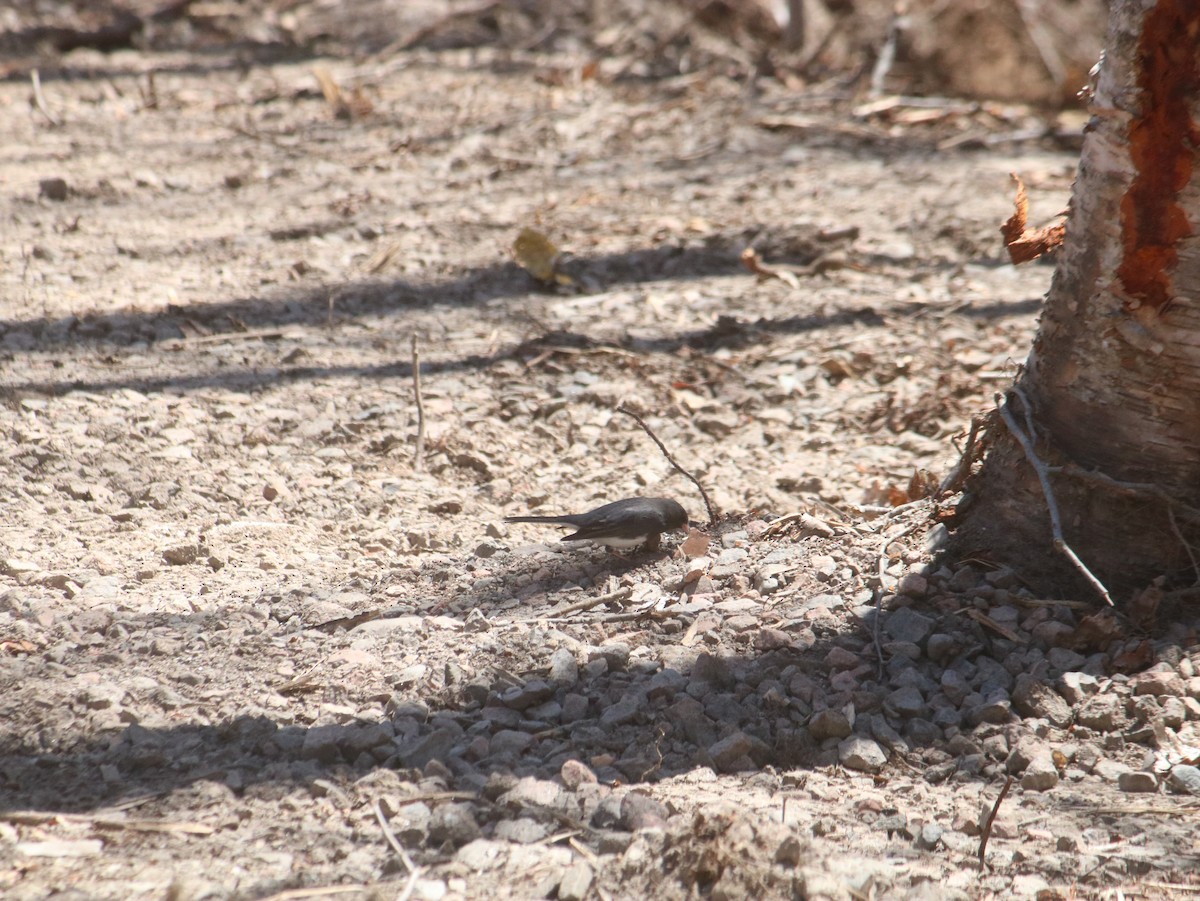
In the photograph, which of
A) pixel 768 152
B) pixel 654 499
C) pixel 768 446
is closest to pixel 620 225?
pixel 768 152

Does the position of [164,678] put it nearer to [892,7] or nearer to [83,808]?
[83,808]

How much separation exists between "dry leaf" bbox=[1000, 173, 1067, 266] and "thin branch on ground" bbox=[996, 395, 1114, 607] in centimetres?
42

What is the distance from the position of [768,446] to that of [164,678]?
2103 millimetres

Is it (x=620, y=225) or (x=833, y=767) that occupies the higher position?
(x=620, y=225)

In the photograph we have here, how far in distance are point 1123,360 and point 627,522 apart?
3.90ft

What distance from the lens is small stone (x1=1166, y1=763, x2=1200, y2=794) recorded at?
2.01m

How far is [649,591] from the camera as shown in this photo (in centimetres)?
267

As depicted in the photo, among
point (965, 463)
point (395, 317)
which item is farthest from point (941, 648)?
point (395, 317)

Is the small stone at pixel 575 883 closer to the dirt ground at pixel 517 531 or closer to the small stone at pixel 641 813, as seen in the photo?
the dirt ground at pixel 517 531

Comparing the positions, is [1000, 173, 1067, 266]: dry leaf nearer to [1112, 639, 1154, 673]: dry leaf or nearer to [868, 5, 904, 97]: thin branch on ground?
Result: [1112, 639, 1154, 673]: dry leaf

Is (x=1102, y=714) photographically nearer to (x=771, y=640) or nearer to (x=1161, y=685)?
(x=1161, y=685)

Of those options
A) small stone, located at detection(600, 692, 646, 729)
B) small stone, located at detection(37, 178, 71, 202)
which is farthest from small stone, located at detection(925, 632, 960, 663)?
small stone, located at detection(37, 178, 71, 202)

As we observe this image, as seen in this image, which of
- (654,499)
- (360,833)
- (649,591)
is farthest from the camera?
(654,499)

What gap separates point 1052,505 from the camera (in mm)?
2369
